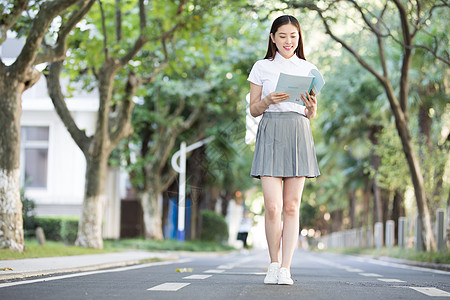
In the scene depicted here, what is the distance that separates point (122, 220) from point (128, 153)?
24.5ft

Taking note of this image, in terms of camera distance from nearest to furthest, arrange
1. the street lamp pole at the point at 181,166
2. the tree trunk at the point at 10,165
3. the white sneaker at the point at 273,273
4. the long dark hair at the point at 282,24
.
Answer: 1. the white sneaker at the point at 273,273
2. the long dark hair at the point at 282,24
3. the tree trunk at the point at 10,165
4. the street lamp pole at the point at 181,166

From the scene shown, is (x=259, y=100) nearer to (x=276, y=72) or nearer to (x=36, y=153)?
(x=276, y=72)

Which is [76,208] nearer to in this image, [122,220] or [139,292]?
[122,220]

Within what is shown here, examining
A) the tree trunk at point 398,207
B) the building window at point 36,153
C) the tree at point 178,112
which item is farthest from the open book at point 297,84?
the building window at point 36,153

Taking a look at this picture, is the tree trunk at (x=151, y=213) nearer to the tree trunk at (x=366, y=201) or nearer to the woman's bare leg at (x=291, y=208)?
the tree trunk at (x=366, y=201)

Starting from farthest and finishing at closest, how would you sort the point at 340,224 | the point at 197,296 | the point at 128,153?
the point at 340,224
the point at 128,153
the point at 197,296

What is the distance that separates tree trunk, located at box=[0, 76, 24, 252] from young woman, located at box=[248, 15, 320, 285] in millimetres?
6801

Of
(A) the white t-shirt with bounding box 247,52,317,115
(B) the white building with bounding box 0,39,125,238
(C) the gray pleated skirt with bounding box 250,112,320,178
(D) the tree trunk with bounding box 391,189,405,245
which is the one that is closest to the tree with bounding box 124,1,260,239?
(B) the white building with bounding box 0,39,125,238

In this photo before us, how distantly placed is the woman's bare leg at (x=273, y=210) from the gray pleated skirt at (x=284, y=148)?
0.30ft

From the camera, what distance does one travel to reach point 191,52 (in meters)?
23.2

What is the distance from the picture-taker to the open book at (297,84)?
6.64 meters

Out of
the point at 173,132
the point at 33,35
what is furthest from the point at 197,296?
the point at 173,132

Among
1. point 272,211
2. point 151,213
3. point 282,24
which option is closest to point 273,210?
point 272,211

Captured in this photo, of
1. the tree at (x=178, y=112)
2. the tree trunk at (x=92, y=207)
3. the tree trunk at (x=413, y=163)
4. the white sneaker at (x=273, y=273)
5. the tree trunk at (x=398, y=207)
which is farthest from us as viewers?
the tree trunk at (x=398, y=207)
